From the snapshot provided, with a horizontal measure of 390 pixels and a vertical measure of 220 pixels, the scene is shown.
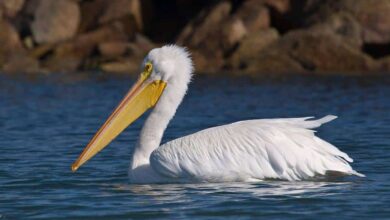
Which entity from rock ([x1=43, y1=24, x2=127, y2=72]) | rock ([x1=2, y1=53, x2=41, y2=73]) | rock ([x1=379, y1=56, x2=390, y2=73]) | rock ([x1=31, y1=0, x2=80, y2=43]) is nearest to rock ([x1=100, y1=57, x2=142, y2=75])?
rock ([x1=43, y1=24, x2=127, y2=72])

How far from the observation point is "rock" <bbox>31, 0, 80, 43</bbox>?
26.4 metres

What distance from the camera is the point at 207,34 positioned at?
80.6ft

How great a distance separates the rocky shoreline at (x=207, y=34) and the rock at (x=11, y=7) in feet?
0.09

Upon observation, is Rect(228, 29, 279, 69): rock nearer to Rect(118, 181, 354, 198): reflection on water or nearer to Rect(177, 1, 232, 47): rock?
Rect(177, 1, 232, 47): rock

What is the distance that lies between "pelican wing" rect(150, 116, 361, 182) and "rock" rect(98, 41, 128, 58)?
17204 mm

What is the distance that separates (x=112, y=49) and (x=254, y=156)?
17520 millimetres

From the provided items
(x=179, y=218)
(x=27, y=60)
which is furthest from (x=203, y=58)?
(x=179, y=218)

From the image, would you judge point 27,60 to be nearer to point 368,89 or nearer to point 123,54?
point 123,54

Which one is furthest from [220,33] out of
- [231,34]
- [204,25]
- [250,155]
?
[250,155]

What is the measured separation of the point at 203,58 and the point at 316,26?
266cm

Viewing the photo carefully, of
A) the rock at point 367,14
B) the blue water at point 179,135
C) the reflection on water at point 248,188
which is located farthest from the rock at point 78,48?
the reflection on water at point 248,188

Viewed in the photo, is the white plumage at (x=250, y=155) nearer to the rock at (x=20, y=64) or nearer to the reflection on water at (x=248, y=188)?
the reflection on water at (x=248, y=188)

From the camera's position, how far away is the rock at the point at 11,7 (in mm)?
28672

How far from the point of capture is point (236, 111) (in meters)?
15.1
